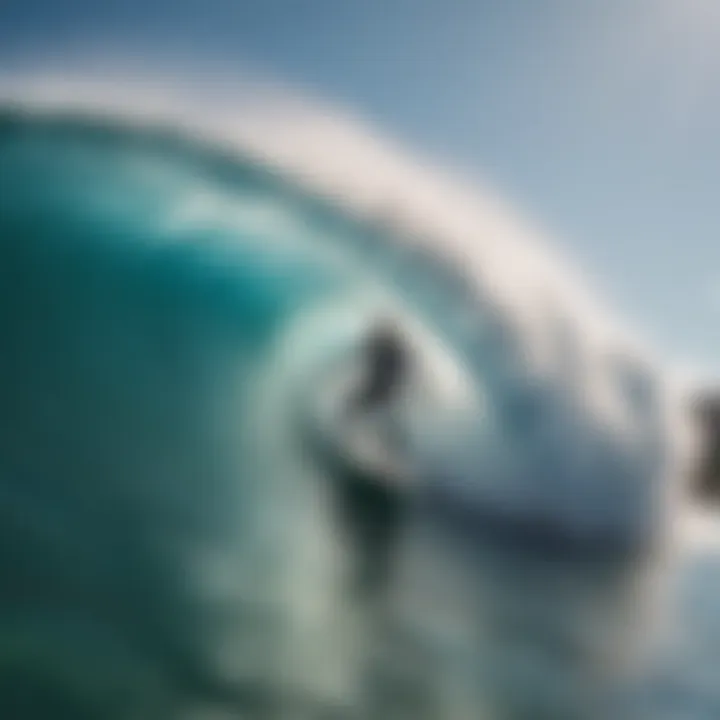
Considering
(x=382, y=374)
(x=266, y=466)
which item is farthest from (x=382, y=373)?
(x=266, y=466)

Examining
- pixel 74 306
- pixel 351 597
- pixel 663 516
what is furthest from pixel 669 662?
pixel 74 306

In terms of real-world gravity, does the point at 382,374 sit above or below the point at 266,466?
above

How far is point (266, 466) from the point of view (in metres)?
1.55

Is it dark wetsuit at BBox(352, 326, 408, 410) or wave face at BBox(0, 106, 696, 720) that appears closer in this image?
wave face at BBox(0, 106, 696, 720)

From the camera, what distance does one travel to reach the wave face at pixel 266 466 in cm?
142

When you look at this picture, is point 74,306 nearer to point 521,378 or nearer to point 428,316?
point 428,316

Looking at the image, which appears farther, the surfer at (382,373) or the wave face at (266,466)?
the surfer at (382,373)

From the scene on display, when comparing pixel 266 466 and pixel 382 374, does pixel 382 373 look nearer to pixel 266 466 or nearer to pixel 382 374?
pixel 382 374

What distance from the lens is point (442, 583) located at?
152 cm

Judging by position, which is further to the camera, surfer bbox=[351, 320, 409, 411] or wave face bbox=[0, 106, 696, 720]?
surfer bbox=[351, 320, 409, 411]

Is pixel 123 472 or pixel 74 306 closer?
pixel 123 472

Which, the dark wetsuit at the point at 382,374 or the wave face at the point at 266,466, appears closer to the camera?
the wave face at the point at 266,466

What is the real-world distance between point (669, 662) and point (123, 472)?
103 cm

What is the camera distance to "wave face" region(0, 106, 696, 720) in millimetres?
A: 1415
